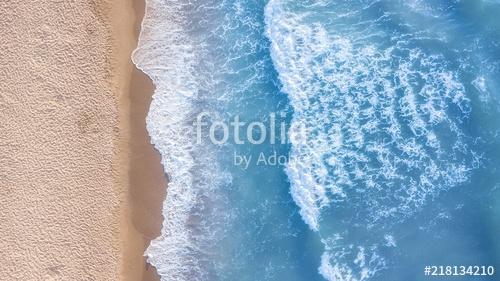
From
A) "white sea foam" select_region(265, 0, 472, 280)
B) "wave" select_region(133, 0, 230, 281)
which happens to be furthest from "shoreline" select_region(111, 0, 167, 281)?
"white sea foam" select_region(265, 0, 472, 280)

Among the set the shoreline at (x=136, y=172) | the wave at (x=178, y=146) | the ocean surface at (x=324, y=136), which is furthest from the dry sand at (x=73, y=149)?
the ocean surface at (x=324, y=136)

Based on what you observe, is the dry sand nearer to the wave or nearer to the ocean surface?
the wave

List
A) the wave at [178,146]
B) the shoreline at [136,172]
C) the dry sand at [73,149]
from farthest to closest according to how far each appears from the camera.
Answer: the wave at [178,146], the shoreline at [136,172], the dry sand at [73,149]

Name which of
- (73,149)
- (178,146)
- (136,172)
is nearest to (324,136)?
(178,146)

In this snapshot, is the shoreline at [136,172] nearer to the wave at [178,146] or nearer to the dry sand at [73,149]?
the dry sand at [73,149]

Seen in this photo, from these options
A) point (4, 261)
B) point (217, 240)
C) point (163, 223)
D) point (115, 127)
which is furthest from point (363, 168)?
point (4, 261)

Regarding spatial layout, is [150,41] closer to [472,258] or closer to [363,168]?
[363,168]

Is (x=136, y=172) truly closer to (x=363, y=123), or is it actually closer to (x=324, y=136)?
(x=324, y=136)
